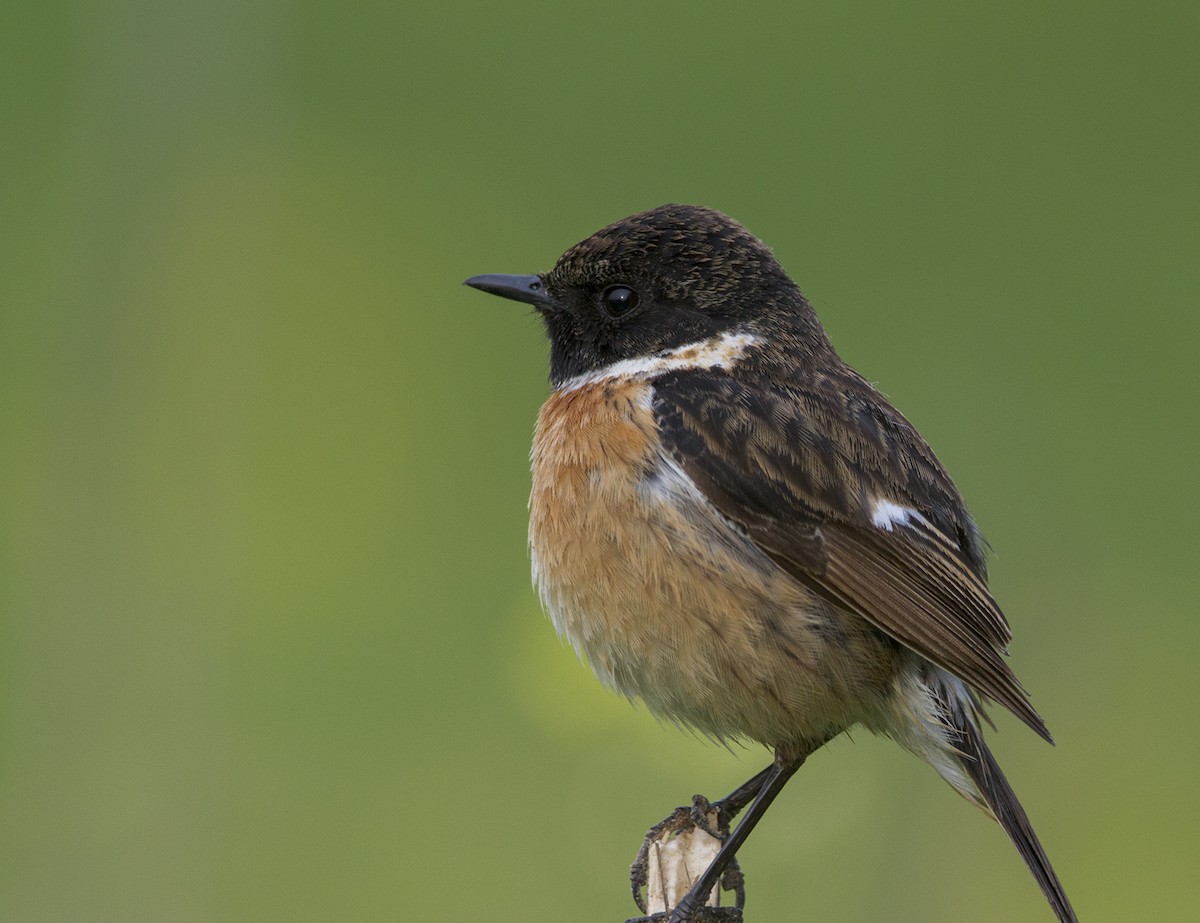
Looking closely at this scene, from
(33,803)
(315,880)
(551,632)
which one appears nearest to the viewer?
(551,632)

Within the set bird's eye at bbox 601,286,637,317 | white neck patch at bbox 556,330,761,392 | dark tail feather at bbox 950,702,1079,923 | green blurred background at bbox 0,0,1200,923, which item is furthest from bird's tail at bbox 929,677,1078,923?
bird's eye at bbox 601,286,637,317

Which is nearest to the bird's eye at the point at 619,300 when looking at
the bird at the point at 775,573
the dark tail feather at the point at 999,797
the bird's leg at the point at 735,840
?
the bird at the point at 775,573

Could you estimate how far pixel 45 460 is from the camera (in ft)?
20.5

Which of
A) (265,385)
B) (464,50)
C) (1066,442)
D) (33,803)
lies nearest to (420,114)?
(464,50)

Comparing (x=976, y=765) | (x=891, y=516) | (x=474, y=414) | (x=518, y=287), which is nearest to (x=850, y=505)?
(x=891, y=516)

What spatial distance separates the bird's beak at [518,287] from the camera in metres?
Result: 4.64

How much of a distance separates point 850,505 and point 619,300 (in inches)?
38.5

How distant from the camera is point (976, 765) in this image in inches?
156

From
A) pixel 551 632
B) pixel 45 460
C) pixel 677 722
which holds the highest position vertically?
pixel 45 460

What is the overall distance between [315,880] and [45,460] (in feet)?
6.23

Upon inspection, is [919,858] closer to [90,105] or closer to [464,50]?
[90,105]

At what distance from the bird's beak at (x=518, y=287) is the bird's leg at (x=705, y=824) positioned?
144 cm

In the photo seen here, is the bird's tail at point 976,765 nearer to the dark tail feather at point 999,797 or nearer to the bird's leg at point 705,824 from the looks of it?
the dark tail feather at point 999,797

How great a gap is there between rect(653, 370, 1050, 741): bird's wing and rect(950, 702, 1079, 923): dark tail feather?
21 cm
